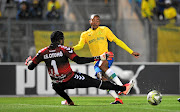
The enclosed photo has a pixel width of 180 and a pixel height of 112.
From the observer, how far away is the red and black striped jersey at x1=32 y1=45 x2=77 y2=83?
31.6 ft

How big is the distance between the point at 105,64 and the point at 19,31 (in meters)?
7.24

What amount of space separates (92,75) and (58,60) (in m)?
7.20

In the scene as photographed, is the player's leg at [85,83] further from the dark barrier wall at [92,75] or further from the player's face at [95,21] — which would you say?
the dark barrier wall at [92,75]

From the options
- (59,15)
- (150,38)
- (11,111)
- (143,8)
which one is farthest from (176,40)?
(11,111)

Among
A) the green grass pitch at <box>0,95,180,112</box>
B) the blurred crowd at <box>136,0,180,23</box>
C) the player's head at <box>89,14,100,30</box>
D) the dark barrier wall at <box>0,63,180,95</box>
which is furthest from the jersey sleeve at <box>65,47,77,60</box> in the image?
the blurred crowd at <box>136,0,180,23</box>

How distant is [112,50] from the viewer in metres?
17.6

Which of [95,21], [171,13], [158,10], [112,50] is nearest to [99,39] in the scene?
[95,21]

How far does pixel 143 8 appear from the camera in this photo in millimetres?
20500

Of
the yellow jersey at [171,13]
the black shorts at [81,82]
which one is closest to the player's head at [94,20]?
the black shorts at [81,82]

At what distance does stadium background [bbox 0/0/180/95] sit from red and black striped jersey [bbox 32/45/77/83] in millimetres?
6948

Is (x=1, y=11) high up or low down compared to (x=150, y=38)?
up

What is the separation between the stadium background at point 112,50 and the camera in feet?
54.7

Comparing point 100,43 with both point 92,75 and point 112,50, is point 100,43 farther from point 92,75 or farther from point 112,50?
point 112,50

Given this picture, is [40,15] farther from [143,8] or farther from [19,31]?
[143,8]
